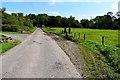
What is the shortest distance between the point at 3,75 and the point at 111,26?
8313 centimetres

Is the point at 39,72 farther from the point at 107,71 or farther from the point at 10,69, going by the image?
the point at 107,71

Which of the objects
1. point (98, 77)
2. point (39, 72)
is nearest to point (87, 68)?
point (98, 77)

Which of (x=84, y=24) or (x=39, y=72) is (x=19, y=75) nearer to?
(x=39, y=72)

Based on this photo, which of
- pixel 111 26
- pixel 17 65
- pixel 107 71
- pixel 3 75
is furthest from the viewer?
pixel 111 26

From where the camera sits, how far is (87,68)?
215 inches

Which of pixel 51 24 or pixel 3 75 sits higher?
pixel 51 24

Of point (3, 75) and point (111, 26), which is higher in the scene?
point (111, 26)

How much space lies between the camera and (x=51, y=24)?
310 feet

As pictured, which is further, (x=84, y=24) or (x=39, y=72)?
(x=84, y=24)

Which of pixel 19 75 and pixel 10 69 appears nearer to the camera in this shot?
pixel 19 75

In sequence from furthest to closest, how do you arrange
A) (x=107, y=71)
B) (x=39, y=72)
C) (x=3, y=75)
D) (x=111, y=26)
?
(x=111, y=26) → (x=107, y=71) → (x=39, y=72) → (x=3, y=75)

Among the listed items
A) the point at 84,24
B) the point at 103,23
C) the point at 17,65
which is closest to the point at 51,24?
the point at 84,24

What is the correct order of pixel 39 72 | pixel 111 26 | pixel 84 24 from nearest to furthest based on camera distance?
pixel 39 72, pixel 111 26, pixel 84 24

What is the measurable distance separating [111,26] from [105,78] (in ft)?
265
